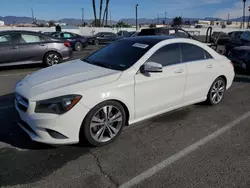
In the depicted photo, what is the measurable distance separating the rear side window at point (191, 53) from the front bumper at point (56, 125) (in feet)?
7.22

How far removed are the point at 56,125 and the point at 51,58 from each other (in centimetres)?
681

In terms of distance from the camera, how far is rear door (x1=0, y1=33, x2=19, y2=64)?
8.08 m

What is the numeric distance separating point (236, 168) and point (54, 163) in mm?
2224

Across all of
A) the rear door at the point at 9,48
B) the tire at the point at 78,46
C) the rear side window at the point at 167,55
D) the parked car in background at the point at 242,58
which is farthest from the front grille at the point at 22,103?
the tire at the point at 78,46

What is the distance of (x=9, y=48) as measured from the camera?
815 centimetres

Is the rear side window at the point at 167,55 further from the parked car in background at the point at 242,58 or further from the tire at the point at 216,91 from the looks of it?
the parked car in background at the point at 242,58

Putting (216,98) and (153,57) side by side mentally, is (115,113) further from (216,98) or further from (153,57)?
(216,98)

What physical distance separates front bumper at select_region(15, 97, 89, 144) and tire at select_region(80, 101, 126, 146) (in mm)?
118

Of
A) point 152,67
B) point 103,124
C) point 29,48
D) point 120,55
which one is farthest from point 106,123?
point 29,48

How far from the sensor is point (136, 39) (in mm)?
4254

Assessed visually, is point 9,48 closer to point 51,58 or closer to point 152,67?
point 51,58

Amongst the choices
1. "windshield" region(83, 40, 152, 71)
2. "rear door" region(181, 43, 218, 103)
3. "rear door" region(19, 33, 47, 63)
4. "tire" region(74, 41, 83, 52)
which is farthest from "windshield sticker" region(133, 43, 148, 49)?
"tire" region(74, 41, 83, 52)

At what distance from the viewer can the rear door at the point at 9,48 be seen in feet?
26.5

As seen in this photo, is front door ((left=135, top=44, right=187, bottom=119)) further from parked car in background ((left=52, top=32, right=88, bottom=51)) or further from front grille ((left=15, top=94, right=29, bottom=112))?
parked car in background ((left=52, top=32, right=88, bottom=51))
